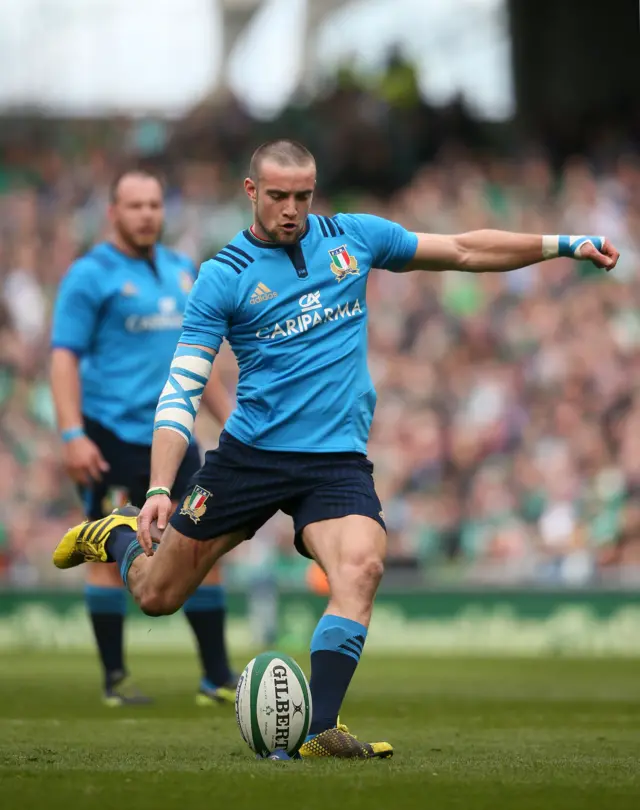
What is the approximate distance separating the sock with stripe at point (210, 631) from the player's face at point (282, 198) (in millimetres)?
3136

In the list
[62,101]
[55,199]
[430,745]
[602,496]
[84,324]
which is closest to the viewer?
[430,745]

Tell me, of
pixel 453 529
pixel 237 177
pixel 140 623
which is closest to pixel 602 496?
pixel 453 529

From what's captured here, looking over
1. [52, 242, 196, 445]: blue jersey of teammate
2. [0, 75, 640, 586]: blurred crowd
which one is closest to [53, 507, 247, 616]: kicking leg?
[52, 242, 196, 445]: blue jersey of teammate

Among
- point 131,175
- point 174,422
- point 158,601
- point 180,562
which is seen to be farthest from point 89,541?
point 131,175

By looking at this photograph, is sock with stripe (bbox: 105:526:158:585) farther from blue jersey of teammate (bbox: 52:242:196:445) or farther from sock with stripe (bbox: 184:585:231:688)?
blue jersey of teammate (bbox: 52:242:196:445)

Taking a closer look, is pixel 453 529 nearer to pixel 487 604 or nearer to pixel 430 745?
pixel 487 604

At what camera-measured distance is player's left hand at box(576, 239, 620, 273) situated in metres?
6.70

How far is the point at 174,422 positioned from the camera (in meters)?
6.48

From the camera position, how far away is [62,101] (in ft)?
83.7

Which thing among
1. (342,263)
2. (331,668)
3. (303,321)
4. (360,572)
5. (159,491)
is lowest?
(331,668)

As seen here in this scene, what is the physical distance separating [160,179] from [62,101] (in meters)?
17.0

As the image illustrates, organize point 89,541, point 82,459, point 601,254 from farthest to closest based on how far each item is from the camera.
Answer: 1. point 82,459
2. point 89,541
3. point 601,254

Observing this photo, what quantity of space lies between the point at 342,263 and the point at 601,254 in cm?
112

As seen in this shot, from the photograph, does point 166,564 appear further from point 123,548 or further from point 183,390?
point 183,390
